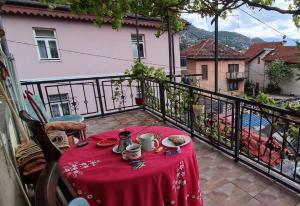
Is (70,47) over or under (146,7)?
under

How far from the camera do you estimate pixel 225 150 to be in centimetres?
272

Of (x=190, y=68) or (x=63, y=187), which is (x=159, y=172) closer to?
(x=63, y=187)

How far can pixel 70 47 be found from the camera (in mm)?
7875

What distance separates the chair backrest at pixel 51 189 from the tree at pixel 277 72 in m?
21.0

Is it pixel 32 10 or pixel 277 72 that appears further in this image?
pixel 277 72

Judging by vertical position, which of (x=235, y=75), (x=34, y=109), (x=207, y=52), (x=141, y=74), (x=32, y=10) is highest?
(x=32, y=10)

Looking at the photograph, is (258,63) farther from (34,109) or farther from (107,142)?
(107,142)

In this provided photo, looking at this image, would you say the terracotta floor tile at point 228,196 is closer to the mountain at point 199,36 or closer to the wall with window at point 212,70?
the mountain at point 199,36

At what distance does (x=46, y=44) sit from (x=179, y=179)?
7.76 metres

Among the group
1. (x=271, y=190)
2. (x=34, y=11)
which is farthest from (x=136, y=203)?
(x=34, y=11)

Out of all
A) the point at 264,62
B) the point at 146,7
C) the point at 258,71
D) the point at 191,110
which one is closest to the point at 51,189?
the point at 191,110

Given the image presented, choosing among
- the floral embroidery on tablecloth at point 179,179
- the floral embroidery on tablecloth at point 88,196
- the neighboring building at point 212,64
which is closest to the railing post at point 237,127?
the floral embroidery on tablecloth at point 179,179

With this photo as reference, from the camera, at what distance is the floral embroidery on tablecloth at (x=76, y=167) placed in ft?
4.00

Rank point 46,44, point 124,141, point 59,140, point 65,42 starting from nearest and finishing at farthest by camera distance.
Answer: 1. point 124,141
2. point 59,140
3. point 46,44
4. point 65,42
